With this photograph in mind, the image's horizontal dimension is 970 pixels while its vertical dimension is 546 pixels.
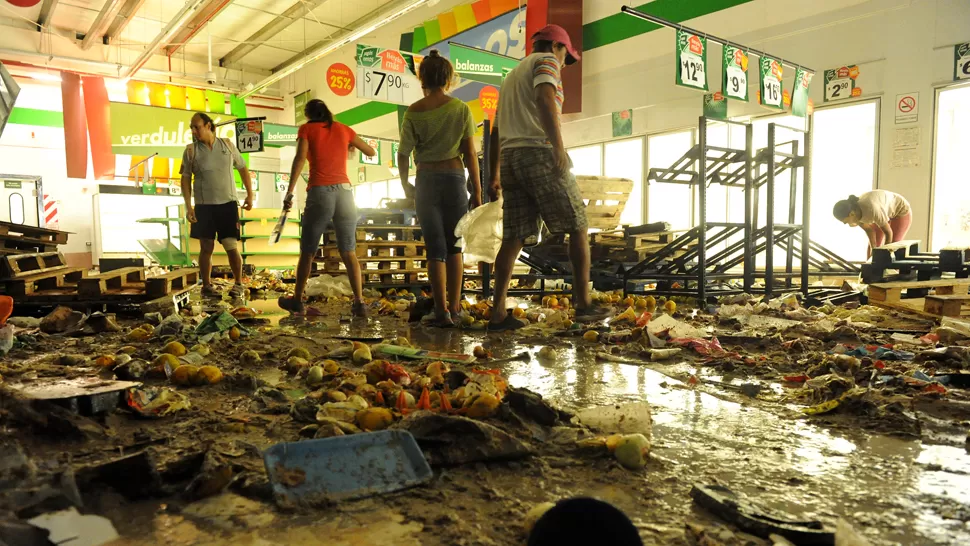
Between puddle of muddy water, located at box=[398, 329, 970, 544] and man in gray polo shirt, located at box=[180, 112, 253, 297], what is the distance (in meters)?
4.66

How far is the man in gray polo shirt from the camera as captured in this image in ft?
18.5

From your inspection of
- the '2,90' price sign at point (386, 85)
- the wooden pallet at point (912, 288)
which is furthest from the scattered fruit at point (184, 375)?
the '2,90' price sign at point (386, 85)

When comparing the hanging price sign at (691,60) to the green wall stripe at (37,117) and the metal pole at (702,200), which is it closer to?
the metal pole at (702,200)

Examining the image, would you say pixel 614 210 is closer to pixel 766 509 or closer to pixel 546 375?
pixel 546 375

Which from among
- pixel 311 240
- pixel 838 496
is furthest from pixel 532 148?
pixel 838 496

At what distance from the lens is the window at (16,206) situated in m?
17.1

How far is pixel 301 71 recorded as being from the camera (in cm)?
2203

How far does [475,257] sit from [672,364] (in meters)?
1.72

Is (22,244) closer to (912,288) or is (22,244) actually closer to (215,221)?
(215,221)

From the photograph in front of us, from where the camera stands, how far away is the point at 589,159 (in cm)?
1230

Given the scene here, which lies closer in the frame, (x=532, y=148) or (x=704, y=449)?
(x=704, y=449)

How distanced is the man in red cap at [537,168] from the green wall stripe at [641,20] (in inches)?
292

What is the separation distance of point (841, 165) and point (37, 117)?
70.5 ft

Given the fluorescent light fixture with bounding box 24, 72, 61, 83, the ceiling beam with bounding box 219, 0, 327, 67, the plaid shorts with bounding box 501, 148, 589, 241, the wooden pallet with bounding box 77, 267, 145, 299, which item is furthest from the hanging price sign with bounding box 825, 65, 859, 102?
the fluorescent light fixture with bounding box 24, 72, 61, 83
